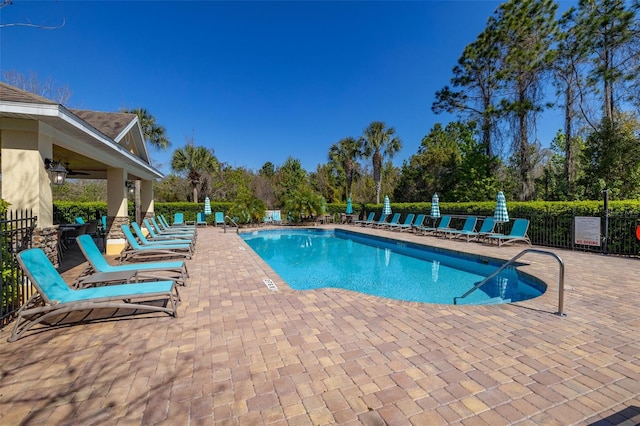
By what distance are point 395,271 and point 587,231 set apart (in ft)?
21.3

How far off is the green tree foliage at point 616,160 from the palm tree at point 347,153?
56.3 ft

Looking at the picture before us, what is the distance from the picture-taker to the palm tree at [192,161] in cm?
2630

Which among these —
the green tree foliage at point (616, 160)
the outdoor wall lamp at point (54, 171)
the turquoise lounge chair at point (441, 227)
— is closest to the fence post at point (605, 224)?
the turquoise lounge chair at point (441, 227)

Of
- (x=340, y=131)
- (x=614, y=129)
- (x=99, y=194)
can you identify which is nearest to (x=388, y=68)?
(x=340, y=131)

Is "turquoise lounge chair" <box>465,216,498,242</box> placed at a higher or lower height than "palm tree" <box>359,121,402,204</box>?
lower

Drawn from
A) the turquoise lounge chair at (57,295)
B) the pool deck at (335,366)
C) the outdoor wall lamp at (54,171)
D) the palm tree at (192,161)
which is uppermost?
the palm tree at (192,161)

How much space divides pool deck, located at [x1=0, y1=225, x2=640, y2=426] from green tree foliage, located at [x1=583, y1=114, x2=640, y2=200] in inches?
697

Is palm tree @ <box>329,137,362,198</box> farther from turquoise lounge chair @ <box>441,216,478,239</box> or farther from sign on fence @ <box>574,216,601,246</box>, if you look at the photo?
sign on fence @ <box>574,216,601,246</box>

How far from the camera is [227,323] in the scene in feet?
13.3

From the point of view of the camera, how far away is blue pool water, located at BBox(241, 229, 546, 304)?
7.10 m

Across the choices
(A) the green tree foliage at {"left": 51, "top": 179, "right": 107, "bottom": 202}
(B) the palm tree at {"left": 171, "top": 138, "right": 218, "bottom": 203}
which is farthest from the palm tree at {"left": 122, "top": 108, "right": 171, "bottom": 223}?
(A) the green tree foliage at {"left": 51, "top": 179, "right": 107, "bottom": 202}

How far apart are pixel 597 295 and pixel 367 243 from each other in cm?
1032

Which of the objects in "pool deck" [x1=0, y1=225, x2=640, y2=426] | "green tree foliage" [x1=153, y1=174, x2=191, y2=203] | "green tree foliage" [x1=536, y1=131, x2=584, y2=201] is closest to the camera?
"pool deck" [x1=0, y1=225, x2=640, y2=426]

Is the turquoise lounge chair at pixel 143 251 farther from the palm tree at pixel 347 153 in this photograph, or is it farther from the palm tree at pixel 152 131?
the palm tree at pixel 347 153
